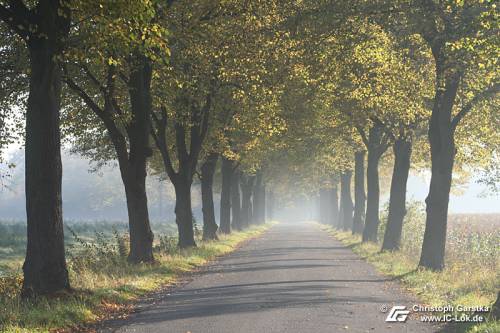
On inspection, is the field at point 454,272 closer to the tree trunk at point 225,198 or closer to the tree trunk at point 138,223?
the tree trunk at point 138,223

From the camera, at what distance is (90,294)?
14336 mm

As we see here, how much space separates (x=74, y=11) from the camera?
15094 mm

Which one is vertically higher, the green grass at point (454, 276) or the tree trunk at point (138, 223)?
the tree trunk at point (138, 223)

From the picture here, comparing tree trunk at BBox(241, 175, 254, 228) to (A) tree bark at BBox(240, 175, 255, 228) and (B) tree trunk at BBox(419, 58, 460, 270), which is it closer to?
(A) tree bark at BBox(240, 175, 255, 228)

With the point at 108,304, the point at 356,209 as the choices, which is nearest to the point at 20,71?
the point at 108,304

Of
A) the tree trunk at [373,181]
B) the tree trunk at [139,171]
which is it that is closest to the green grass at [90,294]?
the tree trunk at [139,171]

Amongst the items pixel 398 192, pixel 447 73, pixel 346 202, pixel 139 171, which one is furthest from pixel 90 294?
pixel 346 202

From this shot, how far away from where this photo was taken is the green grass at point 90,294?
11383mm

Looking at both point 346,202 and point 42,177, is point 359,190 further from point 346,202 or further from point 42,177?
point 42,177

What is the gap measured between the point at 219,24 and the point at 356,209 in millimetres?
27974

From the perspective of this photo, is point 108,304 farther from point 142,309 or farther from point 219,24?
point 219,24

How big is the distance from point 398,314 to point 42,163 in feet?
26.3

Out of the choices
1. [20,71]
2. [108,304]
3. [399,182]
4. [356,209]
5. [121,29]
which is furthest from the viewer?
[356,209]

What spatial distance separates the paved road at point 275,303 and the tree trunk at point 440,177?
2159 mm
